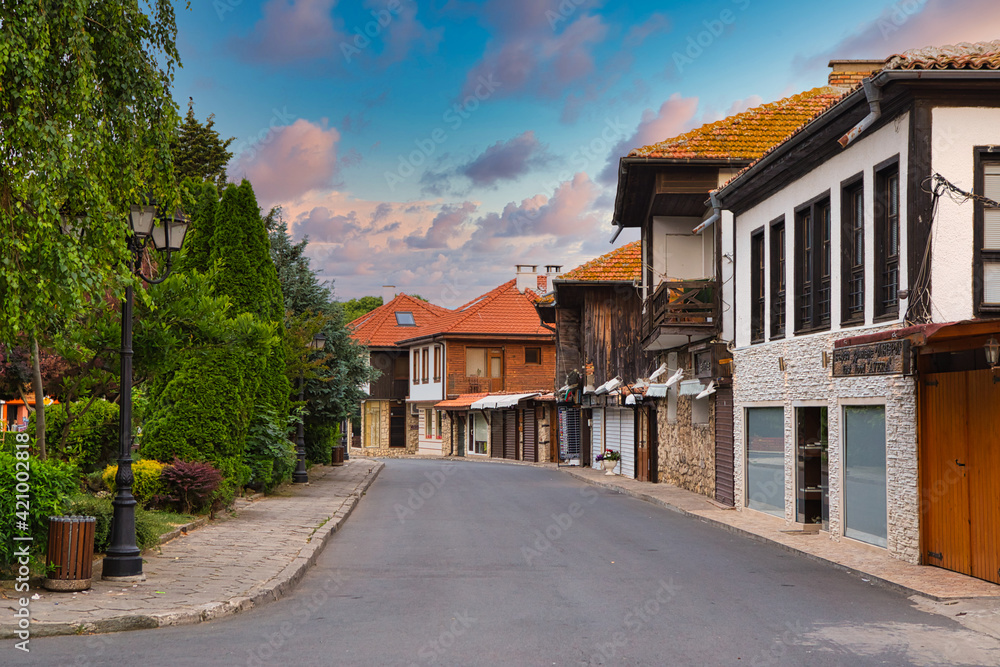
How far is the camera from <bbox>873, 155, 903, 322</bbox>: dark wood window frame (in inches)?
495

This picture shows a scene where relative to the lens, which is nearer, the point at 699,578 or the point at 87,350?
the point at 699,578

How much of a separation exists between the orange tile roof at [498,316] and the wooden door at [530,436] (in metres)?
8.52

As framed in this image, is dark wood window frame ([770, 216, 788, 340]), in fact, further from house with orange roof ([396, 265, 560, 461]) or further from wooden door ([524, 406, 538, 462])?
house with orange roof ([396, 265, 560, 461])

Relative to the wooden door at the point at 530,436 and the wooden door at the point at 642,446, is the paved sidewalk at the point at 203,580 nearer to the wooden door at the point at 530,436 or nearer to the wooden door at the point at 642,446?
the wooden door at the point at 642,446

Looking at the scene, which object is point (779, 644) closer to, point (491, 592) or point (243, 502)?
point (491, 592)

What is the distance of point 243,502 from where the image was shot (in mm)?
19562

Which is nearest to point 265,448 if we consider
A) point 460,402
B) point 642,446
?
point 642,446

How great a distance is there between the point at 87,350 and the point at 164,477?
3.27 m

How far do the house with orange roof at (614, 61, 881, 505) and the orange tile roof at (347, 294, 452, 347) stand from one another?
3719 cm

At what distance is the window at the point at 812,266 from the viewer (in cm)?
1500

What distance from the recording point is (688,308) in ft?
68.5

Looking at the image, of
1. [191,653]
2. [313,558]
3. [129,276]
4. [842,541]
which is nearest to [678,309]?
[842,541]

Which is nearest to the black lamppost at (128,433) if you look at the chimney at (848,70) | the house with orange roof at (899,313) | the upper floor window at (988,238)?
the house with orange roof at (899,313)

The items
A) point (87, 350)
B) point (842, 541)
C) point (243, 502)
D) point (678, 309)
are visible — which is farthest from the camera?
point (678, 309)
